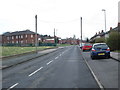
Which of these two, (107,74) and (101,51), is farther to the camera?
(101,51)

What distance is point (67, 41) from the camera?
7559 inches

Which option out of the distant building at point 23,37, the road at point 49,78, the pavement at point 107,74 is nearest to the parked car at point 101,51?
the pavement at point 107,74

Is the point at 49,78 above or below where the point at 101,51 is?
below

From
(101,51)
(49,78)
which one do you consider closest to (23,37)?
(101,51)

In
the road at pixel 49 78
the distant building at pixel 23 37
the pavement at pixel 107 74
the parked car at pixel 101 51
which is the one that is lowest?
the road at pixel 49 78

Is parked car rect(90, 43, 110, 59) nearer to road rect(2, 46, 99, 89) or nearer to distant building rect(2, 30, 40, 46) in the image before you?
road rect(2, 46, 99, 89)

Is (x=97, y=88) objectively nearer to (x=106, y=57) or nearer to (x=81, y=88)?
(x=81, y=88)

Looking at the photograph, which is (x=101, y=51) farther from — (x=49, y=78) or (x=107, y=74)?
(x=49, y=78)

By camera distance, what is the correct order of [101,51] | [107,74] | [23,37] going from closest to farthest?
[107,74], [101,51], [23,37]

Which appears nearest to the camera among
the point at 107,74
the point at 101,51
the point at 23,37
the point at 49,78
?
the point at 49,78

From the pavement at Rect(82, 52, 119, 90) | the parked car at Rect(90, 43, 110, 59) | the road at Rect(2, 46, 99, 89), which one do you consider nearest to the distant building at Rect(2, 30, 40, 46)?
the parked car at Rect(90, 43, 110, 59)

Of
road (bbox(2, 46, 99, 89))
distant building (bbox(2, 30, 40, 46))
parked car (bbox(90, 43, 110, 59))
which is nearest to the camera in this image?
road (bbox(2, 46, 99, 89))

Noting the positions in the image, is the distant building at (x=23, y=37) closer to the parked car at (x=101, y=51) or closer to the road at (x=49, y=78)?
the parked car at (x=101, y=51)

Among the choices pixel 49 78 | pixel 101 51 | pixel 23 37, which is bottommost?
pixel 49 78
